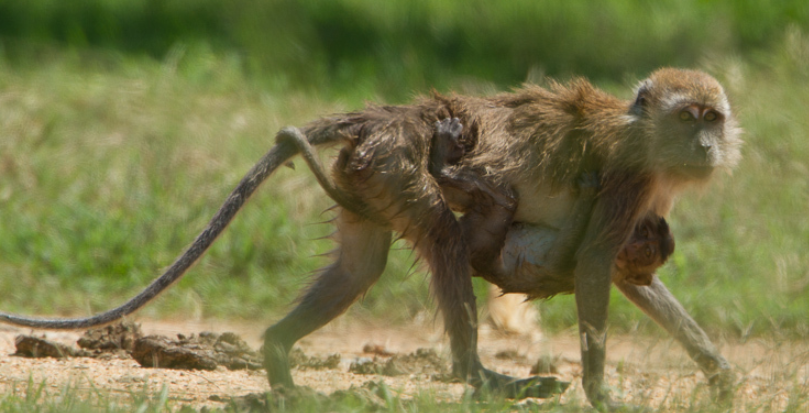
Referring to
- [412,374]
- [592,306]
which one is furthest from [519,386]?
[412,374]

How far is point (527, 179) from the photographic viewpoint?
551 cm

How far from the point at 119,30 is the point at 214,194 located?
17.9ft

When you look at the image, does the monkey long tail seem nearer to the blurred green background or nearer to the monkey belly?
the blurred green background

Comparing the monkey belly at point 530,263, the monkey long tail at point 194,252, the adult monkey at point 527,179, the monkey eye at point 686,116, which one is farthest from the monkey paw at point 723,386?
the monkey long tail at point 194,252

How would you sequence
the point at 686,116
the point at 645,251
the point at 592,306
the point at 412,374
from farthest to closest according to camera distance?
the point at 412,374 < the point at 645,251 < the point at 686,116 < the point at 592,306

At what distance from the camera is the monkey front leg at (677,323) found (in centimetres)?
566

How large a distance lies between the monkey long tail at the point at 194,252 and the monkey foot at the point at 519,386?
150 cm

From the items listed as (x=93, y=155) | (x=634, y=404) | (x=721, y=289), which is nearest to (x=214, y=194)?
(x=93, y=155)

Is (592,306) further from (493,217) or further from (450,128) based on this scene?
(450,128)

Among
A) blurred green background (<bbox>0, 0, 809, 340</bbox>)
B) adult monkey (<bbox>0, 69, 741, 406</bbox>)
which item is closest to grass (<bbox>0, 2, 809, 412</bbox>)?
blurred green background (<bbox>0, 0, 809, 340</bbox>)

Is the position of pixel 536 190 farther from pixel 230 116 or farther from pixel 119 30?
pixel 119 30

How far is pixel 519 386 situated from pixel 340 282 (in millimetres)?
1135

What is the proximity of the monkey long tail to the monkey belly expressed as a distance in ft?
4.36

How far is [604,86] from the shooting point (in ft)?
40.5
